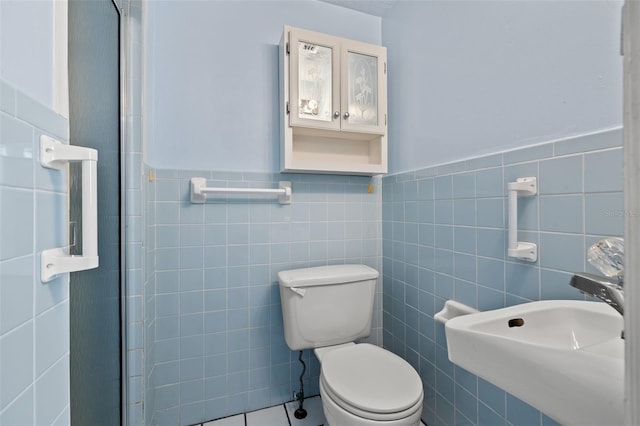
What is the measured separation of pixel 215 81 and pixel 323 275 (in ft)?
3.52

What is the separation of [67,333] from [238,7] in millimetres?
1521

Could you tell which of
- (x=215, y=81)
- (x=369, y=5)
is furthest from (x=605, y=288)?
(x=369, y=5)

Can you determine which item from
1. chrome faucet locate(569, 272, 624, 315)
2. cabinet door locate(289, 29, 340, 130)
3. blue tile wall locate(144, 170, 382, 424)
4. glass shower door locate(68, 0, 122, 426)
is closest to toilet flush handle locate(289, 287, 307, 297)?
blue tile wall locate(144, 170, 382, 424)

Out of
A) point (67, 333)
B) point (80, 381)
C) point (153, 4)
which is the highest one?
point (153, 4)

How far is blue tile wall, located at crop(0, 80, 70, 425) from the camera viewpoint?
1.29 feet

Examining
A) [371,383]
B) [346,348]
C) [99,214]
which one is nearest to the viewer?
[99,214]

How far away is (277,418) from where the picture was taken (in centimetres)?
135

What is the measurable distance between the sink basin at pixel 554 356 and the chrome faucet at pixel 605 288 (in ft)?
0.26

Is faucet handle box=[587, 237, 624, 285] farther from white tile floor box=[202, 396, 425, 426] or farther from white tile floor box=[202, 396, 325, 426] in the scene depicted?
white tile floor box=[202, 396, 325, 426]

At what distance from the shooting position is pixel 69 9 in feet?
2.01

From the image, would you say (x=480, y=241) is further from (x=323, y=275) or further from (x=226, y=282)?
(x=226, y=282)

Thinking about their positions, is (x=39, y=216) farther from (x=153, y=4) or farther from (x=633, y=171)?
(x=153, y=4)

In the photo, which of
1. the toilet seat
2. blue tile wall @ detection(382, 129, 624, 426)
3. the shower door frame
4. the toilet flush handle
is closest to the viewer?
blue tile wall @ detection(382, 129, 624, 426)

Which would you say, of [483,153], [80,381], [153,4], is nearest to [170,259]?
[80,381]
